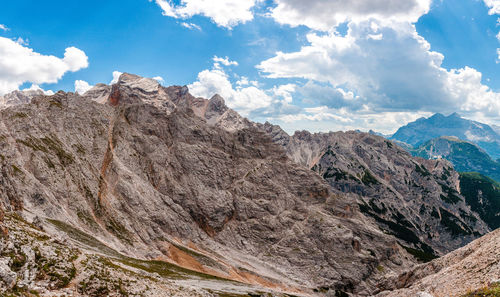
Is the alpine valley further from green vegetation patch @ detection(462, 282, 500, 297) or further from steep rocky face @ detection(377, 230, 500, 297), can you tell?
green vegetation patch @ detection(462, 282, 500, 297)

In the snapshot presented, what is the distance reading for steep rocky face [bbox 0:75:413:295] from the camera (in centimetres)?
10956

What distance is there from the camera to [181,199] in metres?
159

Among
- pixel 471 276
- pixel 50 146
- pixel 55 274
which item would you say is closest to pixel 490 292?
pixel 471 276

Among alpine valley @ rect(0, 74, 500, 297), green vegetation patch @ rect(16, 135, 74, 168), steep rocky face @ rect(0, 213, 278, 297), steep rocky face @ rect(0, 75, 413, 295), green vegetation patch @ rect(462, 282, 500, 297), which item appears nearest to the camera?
green vegetation patch @ rect(462, 282, 500, 297)

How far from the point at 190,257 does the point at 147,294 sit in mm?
81666

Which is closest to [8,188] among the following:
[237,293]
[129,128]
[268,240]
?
[237,293]

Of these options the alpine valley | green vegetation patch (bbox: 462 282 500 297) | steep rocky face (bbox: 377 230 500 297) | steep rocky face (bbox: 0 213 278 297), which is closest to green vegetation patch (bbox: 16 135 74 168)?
the alpine valley

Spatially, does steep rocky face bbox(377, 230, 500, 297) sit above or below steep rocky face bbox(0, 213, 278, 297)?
above

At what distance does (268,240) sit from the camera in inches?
6122

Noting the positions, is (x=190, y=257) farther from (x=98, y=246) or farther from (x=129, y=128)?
(x=129, y=128)

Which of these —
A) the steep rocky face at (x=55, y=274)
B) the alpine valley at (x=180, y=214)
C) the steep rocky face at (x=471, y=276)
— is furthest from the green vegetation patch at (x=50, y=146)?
the steep rocky face at (x=471, y=276)

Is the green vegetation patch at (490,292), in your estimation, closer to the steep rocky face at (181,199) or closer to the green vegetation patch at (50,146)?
the steep rocky face at (181,199)

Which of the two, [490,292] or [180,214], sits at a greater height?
[490,292]

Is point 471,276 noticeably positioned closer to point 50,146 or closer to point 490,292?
point 490,292
